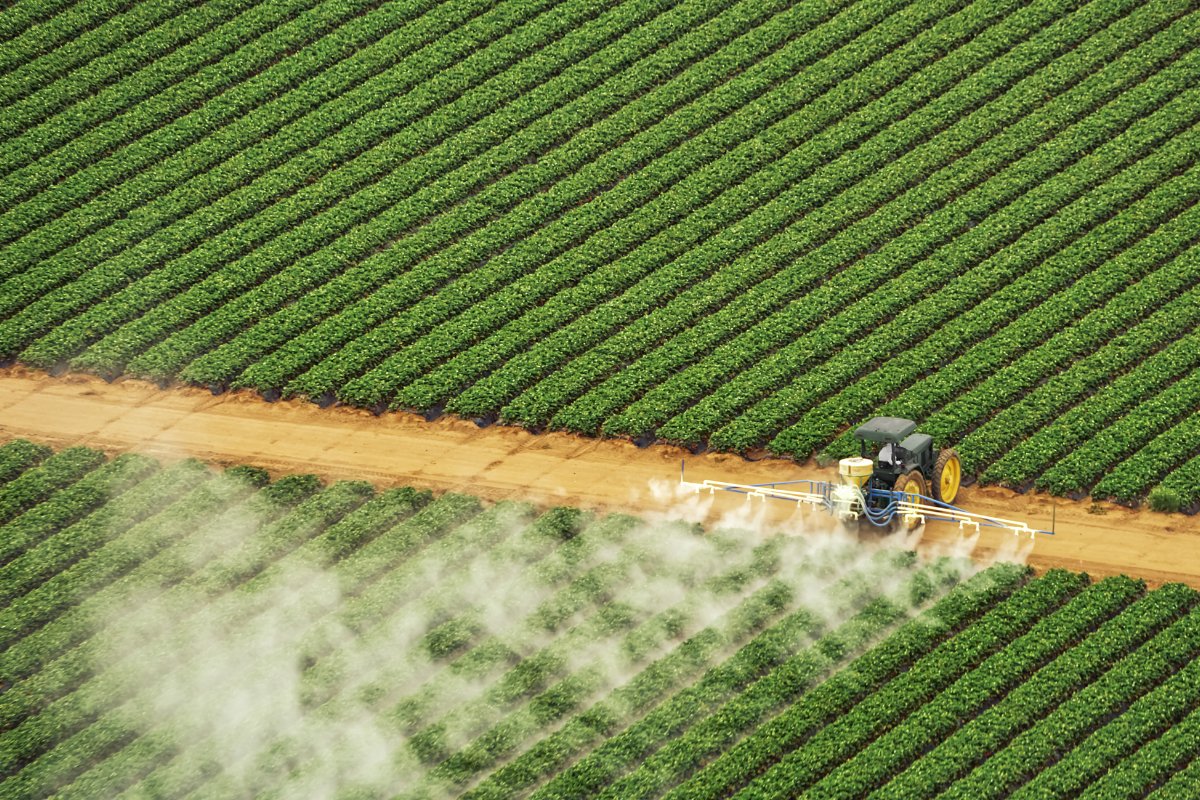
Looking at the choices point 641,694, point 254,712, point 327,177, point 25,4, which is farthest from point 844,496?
point 25,4

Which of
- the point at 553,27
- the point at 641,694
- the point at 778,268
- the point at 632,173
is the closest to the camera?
the point at 641,694

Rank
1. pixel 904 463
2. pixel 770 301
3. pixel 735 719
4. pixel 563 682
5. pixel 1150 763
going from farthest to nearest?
pixel 770 301 < pixel 904 463 < pixel 563 682 < pixel 735 719 < pixel 1150 763

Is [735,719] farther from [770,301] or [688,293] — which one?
[688,293]

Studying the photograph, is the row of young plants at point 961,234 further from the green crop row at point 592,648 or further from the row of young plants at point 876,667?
the row of young plants at point 876,667

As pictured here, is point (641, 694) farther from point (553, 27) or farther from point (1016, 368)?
point (553, 27)

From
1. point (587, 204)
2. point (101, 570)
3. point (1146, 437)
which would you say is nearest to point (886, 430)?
point (1146, 437)
